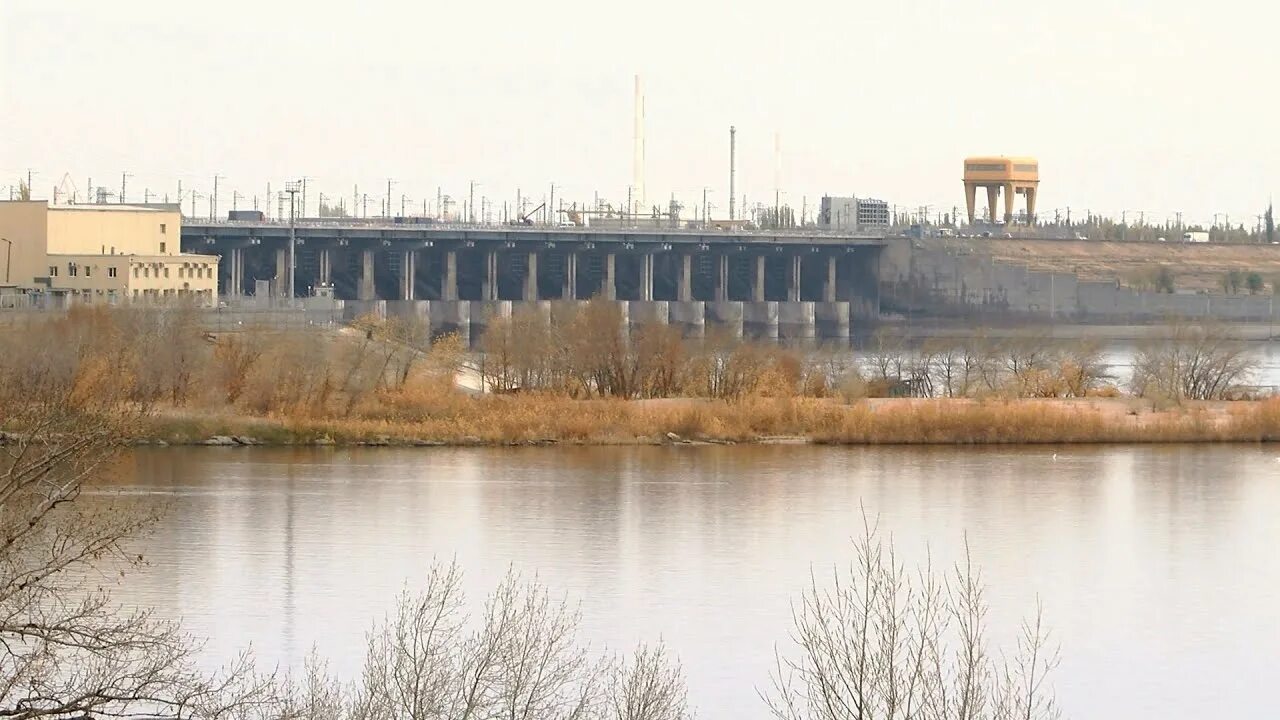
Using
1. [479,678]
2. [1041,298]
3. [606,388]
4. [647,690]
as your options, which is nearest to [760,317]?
[1041,298]

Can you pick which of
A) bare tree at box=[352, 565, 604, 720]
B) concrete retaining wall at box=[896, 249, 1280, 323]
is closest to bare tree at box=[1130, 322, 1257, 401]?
bare tree at box=[352, 565, 604, 720]

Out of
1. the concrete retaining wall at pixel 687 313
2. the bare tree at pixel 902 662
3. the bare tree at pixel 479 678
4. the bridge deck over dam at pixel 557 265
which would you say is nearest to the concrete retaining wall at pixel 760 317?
the bridge deck over dam at pixel 557 265

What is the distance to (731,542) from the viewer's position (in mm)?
34250

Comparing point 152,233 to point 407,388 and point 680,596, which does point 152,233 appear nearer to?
point 407,388

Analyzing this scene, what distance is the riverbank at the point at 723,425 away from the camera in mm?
49844

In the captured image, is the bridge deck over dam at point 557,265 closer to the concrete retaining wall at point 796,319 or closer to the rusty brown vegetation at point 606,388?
the concrete retaining wall at point 796,319

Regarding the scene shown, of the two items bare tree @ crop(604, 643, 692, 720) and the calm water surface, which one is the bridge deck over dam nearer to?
the calm water surface

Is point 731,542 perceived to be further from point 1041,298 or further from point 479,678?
point 1041,298

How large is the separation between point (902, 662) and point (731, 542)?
11.1 metres

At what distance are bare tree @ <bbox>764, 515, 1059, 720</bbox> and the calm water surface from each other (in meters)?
0.52

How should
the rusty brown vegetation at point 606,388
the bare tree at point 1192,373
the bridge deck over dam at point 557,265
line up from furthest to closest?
the bridge deck over dam at point 557,265 → the bare tree at point 1192,373 → the rusty brown vegetation at point 606,388

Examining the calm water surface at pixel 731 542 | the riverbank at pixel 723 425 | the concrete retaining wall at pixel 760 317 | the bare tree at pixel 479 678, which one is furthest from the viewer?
the concrete retaining wall at pixel 760 317

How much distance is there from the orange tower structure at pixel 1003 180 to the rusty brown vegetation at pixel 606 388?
9605cm

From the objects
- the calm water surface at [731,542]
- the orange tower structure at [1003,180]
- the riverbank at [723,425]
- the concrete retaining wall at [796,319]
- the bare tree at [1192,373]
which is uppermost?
the orange tower structure at [1003,180]
